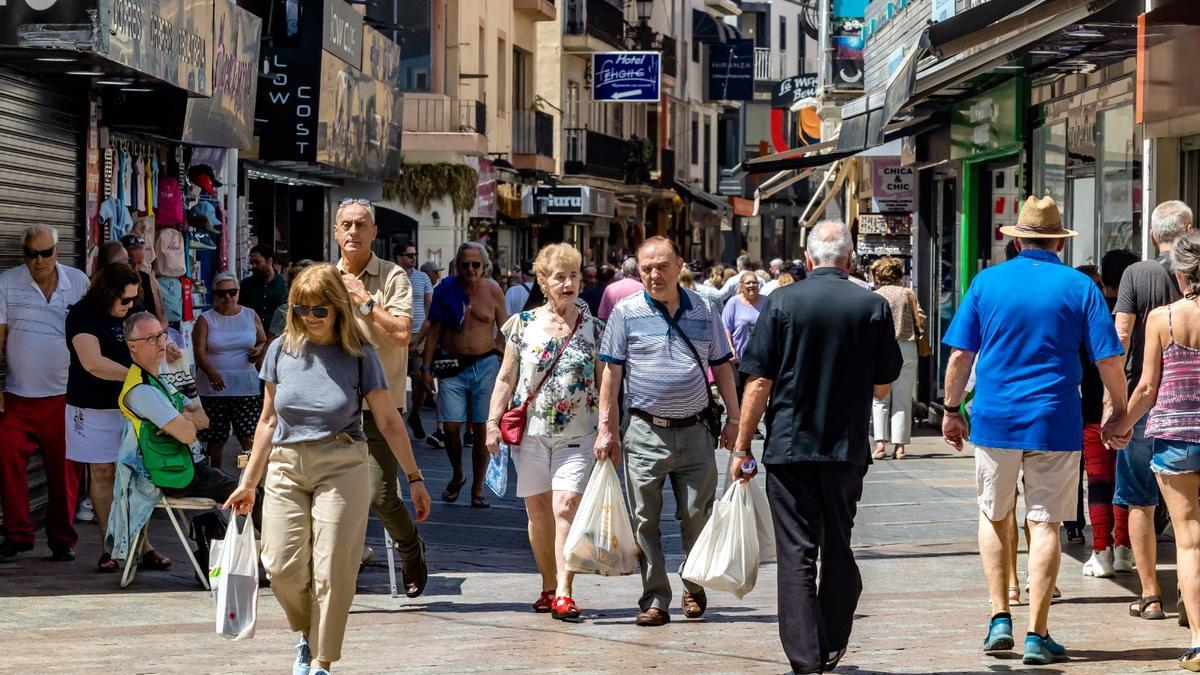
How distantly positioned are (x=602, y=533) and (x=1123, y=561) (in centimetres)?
322

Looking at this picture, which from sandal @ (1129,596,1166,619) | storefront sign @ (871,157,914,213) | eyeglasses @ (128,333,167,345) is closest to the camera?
sandal @ (1129,596,1166,619)

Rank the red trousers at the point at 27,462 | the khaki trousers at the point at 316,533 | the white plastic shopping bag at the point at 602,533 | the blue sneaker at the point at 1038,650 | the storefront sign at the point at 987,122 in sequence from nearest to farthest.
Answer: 1. the khaki trousers at the point at 316,533
2. the blue sneaker at the point at 1038,650
3. the white plastic shopping bag at the point at 602,533
4. the red trousers at the point at 27,462
5. the storefront sign at the point at 987,122

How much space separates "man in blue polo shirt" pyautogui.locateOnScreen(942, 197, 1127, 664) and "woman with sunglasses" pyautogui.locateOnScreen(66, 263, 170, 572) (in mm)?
4811

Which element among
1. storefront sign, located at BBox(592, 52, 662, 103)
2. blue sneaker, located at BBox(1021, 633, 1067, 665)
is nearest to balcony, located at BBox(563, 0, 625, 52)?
storefront sign, located at BBox(592, 52, 662, 103)

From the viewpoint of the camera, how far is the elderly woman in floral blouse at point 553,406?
363 inches

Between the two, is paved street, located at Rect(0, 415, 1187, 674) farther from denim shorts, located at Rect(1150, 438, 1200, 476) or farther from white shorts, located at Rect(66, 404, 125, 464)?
denim shorts, located at Rect(1150, 438, 1200, 476)

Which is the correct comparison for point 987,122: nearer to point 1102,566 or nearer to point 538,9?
point 1102,566

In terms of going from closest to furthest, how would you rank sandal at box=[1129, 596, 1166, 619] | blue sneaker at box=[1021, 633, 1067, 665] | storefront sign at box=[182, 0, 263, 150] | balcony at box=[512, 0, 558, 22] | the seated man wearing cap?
1. blue sneaker at box=[1021, 633, 1067, 665]
2. sandal at box=[1129, 596, 1166, 619]
3. the seated man wearing cap
4. storefront sign at box=[182, 0, 263, 150]
5. balcony at box=[512, 0, 558, 22]

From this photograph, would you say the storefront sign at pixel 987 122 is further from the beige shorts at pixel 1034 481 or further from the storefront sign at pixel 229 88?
the beige shorts at pixel 1034 481

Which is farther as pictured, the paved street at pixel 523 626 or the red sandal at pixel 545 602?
the red sandal at pixel 545 602

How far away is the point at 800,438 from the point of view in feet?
24.5

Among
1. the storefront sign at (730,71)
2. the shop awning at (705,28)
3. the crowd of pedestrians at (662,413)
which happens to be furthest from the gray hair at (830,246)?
the storefront sign at (730,71)

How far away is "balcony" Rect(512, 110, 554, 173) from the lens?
138 feet

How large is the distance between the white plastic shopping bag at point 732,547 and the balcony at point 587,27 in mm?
40972
